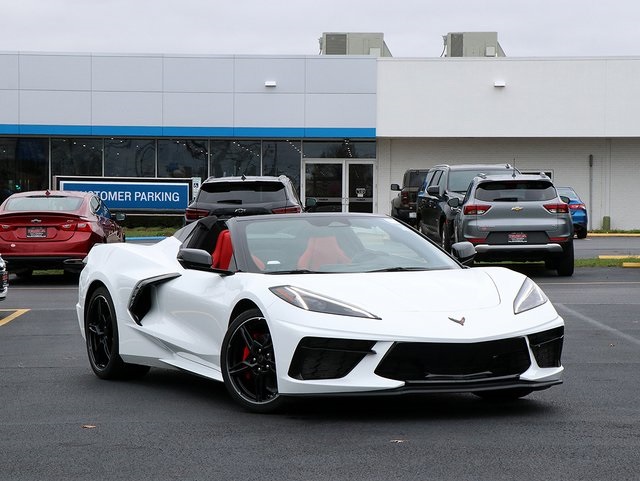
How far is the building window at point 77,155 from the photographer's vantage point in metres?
41.5

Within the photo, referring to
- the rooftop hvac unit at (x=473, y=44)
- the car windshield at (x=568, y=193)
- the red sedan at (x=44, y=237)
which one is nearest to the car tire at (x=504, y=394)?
the red sedan at (x=44, y=237)

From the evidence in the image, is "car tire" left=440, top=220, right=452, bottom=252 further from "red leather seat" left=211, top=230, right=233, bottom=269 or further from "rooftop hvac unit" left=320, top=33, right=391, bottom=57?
"rooftop hvac unit" left=320, top=33, right=391, bottom=57

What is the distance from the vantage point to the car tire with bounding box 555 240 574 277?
2016 centimetres

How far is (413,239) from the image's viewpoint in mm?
8719

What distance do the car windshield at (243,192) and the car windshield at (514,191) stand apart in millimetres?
3279

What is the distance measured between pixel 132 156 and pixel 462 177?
20451 millimetres

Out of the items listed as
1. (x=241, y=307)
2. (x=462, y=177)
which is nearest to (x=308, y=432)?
(x=241, y=307)

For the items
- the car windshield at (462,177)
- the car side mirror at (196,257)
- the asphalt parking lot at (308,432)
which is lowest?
the asphalt parking lot at (308,432)

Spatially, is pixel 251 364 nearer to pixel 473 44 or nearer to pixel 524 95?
pixel 524 95

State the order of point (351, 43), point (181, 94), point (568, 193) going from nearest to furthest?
point (568, 193) < point (181, 94) < point (351, 43)

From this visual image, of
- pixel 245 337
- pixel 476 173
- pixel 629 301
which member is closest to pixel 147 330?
pixel 245 337

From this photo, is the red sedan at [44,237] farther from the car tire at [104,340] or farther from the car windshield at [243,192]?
the car tire at [104,340]

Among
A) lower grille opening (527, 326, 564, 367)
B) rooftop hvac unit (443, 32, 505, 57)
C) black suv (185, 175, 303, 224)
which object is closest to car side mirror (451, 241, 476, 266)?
lower grille opening (527, 326, 564, 367)

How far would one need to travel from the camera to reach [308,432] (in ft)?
22.4
